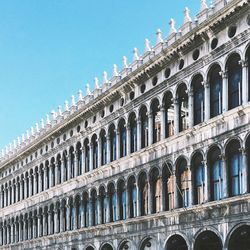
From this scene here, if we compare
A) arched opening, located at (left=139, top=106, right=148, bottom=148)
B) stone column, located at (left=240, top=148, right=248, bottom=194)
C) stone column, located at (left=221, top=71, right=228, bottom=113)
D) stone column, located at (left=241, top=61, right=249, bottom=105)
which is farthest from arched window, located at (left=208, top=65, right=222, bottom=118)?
arched opening, located at (left=139, top=106, right=148, bottom=148)

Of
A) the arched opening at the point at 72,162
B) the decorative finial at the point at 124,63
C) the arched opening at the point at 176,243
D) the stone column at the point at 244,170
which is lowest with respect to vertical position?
the arched opening at the point at 176,243

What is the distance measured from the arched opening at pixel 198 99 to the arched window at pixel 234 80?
2.18m

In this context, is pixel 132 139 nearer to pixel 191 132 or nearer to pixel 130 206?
pixel 130 206

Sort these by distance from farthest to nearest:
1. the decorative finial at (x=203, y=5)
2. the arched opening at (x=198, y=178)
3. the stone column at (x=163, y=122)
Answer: the stone column at (x=163, y=122) < the decorative finial at (x=203, y=5) < the arched opening at (x=198, y=178)

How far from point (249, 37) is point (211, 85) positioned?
3.49 meters

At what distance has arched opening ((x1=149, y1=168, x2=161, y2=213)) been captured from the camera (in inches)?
1262

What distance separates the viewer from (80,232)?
134ft

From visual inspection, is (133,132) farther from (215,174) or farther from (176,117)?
(215,174)

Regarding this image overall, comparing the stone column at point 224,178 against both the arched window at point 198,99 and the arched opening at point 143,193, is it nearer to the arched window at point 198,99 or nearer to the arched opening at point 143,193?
the arched window at point 198,99

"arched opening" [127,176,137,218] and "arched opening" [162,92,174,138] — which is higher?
"arched opening" [162,92,174,138]

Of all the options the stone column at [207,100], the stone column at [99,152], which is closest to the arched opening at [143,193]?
the stone column at [99,152]

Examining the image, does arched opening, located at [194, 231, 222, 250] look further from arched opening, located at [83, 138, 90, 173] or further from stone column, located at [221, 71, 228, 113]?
arched opening, located at [83, 138, 90, 173]

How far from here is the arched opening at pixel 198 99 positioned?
95.5ft

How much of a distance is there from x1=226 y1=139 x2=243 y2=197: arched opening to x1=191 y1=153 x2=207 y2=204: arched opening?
1831mm
